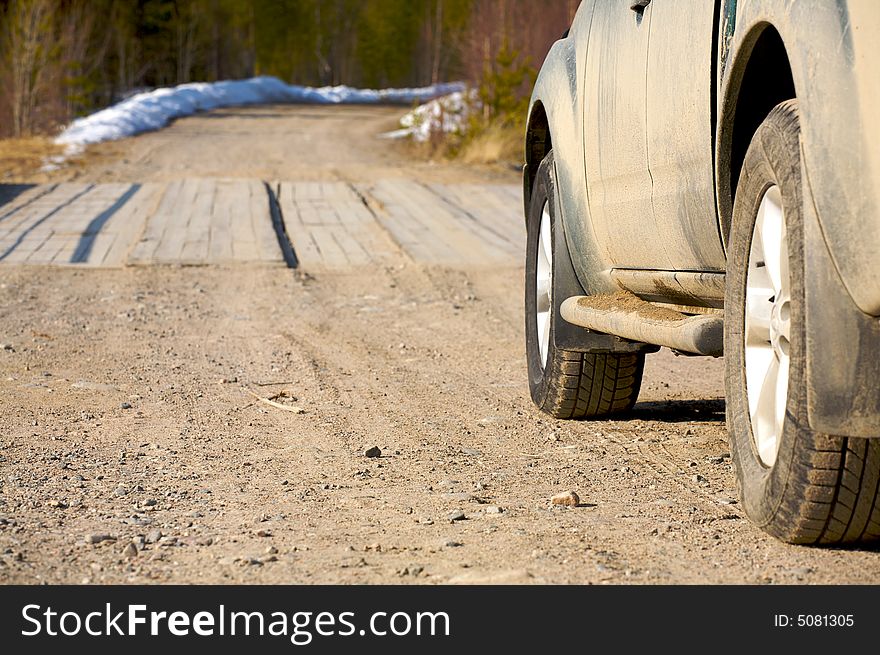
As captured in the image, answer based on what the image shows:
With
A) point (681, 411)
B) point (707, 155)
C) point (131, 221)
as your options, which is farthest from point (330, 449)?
point (131, 221)

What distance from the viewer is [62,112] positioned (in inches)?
1056

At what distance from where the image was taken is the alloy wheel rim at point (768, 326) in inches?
109

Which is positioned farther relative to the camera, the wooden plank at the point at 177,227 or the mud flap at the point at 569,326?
the wooden plank at the point at 177,227

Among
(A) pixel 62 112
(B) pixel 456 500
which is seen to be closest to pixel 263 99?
(A) pixel 62 112

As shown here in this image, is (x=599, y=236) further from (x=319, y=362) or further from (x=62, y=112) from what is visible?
(x=62, y=112)

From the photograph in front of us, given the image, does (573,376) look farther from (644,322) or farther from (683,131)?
(683,131)

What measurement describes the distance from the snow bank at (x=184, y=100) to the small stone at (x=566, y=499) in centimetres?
1902

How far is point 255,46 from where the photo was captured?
80500 mm

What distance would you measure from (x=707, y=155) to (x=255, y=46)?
80.2 metres

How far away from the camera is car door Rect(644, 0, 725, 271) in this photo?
3.22m

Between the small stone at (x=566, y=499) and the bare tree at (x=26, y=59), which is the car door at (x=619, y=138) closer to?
the small stone at (x=566, y=499)

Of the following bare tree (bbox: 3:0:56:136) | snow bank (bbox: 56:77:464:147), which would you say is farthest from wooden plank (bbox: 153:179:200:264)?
bare tree (bbox: 3:0:56:136)

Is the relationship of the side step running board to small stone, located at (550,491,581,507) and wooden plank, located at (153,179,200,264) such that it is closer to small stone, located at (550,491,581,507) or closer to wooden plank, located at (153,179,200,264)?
small stone, located at (550,491,581,507)

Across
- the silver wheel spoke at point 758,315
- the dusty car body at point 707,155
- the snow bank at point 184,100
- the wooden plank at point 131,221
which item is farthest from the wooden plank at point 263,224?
the snow bank at point 184,100
